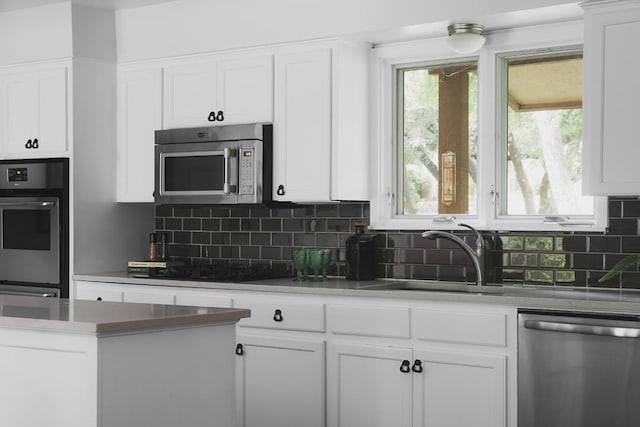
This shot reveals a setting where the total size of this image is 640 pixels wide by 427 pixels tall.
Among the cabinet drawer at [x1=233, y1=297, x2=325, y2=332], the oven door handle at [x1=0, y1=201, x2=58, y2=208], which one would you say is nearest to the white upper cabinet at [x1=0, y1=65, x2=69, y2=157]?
the oven door handle at [x1=0, y1=201, x2=58, y2=208]

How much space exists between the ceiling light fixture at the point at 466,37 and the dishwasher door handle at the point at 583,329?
1.49m

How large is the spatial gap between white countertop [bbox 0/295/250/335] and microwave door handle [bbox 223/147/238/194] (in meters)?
1.59

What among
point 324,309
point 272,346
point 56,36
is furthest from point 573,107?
point 56,36

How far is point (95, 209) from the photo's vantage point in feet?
18.6

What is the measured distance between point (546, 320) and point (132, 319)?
71.5 inches

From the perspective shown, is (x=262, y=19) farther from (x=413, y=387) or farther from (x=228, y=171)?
(x=413, y=387)

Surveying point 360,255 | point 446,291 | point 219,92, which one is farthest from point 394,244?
point 219,92

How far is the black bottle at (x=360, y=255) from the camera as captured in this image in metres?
5.00

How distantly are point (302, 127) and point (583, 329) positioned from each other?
6.31 feet

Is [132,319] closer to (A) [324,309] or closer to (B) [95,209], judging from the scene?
(A) [324,309]

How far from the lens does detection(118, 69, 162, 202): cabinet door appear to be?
5578mm

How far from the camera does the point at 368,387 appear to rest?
4402mm

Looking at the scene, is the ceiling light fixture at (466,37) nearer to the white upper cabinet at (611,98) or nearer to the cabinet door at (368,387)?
the white upper cabinet at (611,98)

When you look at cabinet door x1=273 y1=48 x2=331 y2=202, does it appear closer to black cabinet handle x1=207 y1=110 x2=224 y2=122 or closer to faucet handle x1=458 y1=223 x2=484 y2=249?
black cabinet handle x1=207 y1=110 x2=224 y2=122
